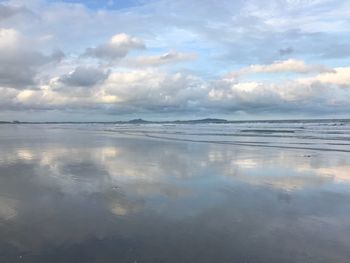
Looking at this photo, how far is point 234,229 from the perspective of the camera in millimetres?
8500

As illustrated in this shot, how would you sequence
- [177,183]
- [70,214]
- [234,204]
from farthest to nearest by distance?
[177,183]
[234,204]
[70,214]

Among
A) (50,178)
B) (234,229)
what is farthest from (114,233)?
(50,178)

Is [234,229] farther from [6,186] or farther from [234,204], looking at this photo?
[6,186]

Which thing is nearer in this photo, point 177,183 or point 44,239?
point 44,239

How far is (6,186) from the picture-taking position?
13.3 m

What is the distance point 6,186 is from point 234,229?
888 centimetres

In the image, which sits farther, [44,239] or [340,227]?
[340,227]

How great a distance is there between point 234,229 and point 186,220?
126 centimetres

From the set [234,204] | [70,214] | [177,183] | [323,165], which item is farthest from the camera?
[323,165]

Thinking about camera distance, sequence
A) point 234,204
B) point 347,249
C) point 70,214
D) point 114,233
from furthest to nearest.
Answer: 1. point 234,204
2. point 70,214
3. point 114,233
4. point 347,249

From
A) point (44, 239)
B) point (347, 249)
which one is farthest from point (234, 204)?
point (44, 239)

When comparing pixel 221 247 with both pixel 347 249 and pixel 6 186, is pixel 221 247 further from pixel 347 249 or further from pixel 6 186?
pixel 6 186

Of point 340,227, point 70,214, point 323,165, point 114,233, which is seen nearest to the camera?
point 114,233

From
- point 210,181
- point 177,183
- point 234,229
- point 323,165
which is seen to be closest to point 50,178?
point 177,183
